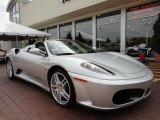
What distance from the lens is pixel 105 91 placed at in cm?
216

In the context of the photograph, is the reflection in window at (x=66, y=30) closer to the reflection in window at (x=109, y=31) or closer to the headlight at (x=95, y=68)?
the reflection in window at (x=109, y=31)

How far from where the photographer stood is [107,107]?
2.23m

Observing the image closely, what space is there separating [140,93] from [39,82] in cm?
197

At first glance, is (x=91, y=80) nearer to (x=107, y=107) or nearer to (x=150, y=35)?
(x=107, y=107)

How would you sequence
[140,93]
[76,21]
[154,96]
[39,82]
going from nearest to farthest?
[140,93], [154,96], [39,82], [76,21]

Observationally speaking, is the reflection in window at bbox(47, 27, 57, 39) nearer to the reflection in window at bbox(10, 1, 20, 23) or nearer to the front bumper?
the reflection in window at bbox(10, 1, 20, 23)

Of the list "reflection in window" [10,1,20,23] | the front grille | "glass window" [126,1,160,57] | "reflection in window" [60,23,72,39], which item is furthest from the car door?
"reflection in window" [10,1,20,23]

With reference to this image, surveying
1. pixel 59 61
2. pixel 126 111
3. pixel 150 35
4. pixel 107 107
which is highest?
pixel 150 35

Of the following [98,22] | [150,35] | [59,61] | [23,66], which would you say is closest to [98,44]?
[98,22]

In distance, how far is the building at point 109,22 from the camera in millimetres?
7789

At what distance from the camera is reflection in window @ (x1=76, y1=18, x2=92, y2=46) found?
36.7ft

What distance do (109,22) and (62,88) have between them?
7.76 meters

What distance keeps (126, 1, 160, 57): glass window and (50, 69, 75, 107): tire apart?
223 inches

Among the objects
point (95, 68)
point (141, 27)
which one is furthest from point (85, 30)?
point (95, 68)
